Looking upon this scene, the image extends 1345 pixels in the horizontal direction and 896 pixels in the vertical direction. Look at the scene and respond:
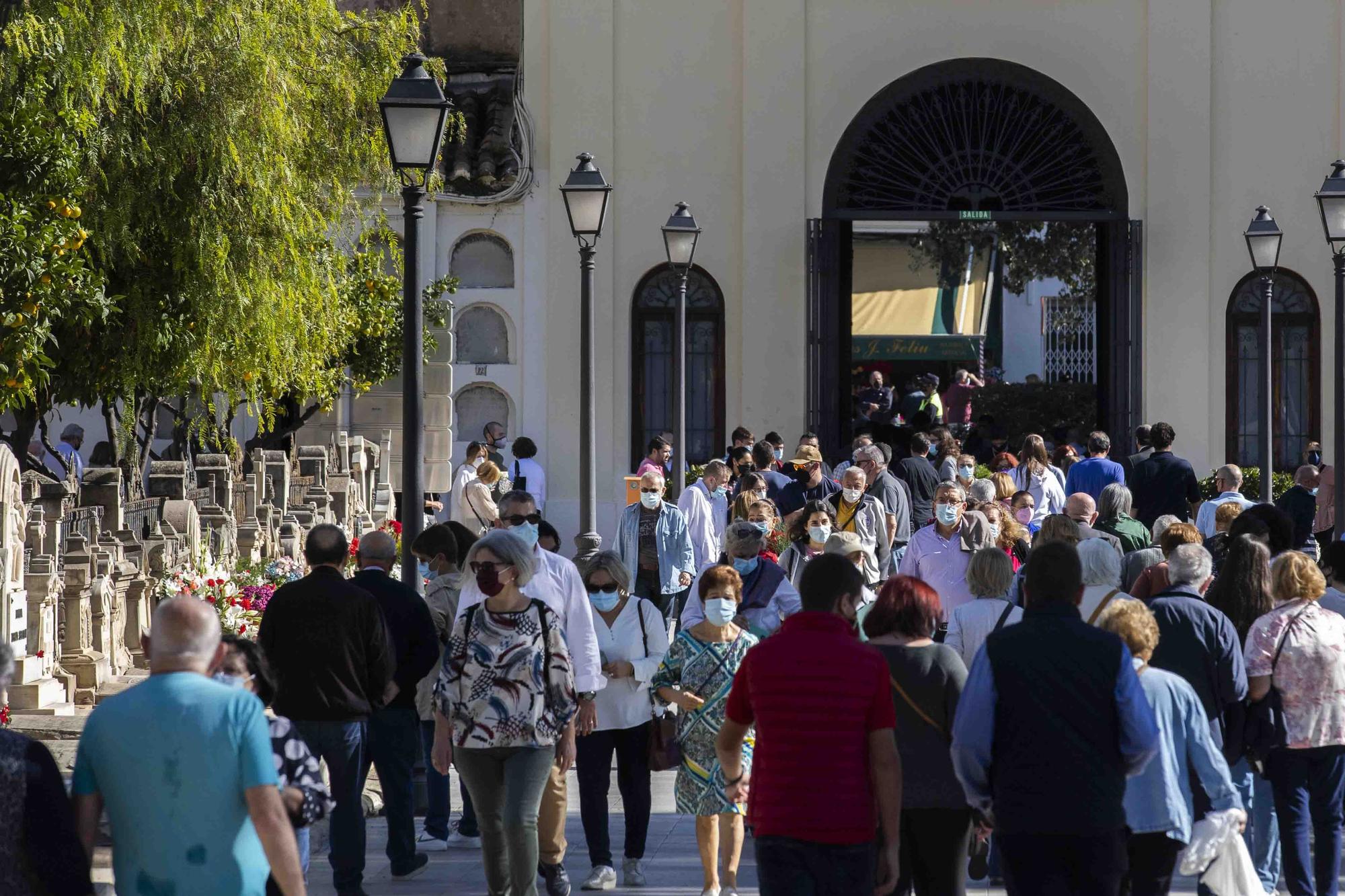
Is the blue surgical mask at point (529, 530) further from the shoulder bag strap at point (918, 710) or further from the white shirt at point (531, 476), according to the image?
the white shirt at point (531, 476)

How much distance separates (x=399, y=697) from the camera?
28.4ft

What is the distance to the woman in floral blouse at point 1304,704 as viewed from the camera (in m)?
7.70

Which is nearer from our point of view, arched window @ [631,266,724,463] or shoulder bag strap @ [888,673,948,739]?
shoulder bag strap @ [888,673,948,739]

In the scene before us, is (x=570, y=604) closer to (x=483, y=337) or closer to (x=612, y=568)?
(x=612, y=568)

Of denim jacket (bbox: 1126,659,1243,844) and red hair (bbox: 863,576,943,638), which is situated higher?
red hair (bbox: 863,576,943,638)

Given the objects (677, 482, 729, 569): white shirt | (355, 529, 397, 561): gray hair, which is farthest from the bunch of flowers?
(355, 529, 397, 561): gray hair

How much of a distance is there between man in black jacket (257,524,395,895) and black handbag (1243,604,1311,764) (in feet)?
11.6

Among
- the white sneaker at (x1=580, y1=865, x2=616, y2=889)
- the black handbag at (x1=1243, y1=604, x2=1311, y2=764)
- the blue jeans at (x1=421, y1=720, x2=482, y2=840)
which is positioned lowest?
the white sneaker at (x1=580, y1=865, x2=616, y2=889)

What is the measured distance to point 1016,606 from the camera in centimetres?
832

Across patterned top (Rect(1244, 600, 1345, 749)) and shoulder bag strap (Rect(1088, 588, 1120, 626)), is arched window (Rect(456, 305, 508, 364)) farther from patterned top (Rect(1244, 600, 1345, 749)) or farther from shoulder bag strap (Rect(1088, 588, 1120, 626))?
patterned top (Rect(1244, 600, 1345, 749))

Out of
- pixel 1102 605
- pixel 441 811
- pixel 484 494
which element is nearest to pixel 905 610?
pixel 1102 605

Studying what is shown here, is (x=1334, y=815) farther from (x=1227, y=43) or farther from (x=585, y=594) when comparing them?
(x=1227, y=43)

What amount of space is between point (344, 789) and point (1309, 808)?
4010 mm

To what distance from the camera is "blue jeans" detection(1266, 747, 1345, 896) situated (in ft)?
25.5
